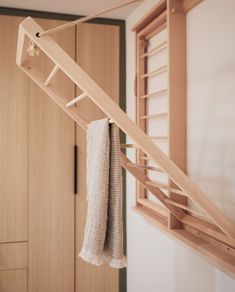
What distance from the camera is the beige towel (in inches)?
51.8

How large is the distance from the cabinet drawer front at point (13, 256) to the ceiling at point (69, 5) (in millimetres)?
1660

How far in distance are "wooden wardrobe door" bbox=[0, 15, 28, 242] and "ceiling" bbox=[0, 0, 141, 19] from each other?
0.11 metres

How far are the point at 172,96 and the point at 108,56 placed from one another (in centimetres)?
105

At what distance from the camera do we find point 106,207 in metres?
1.33

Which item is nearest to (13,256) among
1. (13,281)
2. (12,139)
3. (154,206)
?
(13,281)

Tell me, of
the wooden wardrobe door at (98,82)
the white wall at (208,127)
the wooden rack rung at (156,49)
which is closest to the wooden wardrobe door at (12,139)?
the wooden wardrobe door at (98,82)

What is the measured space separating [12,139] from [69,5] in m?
1.01

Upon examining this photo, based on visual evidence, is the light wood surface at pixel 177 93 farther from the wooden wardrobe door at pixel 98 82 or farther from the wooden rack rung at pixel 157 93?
the wooden wardrobe door at pixel 98 82

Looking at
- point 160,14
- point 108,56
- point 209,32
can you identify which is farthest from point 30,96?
point 209,32

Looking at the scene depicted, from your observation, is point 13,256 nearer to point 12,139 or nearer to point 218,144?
point 12,139

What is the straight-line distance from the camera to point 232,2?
1452 mm

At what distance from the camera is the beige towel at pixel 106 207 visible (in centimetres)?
131

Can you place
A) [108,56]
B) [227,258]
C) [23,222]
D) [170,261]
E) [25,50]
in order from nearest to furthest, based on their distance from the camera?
[227,258], [25,50], [170,261], [23,222], [108,56]

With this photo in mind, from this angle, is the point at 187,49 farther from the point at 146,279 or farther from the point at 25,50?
the point at 146,279
